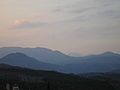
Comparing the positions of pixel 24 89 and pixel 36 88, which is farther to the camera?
pixel 36 88

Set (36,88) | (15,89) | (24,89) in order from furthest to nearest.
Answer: (36,88) < (24,89) < (15,89)

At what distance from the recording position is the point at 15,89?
10712 centimetres

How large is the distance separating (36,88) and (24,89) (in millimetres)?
16055

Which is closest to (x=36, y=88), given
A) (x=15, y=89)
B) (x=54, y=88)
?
(x=54, y=88)

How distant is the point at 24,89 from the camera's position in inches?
6890

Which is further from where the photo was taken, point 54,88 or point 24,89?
point 54,88

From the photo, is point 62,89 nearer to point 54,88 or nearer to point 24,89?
point 54,88

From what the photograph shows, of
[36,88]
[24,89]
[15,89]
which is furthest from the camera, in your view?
[36,88]

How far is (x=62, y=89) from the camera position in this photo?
19650 centimetres

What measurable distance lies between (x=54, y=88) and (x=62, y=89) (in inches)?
225

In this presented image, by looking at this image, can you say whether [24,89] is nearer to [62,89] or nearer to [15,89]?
[62,89]

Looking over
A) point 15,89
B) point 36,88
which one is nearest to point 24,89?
point 36,88

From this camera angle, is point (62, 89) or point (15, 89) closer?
point (15, 89)

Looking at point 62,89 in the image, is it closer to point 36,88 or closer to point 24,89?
point 36,88
